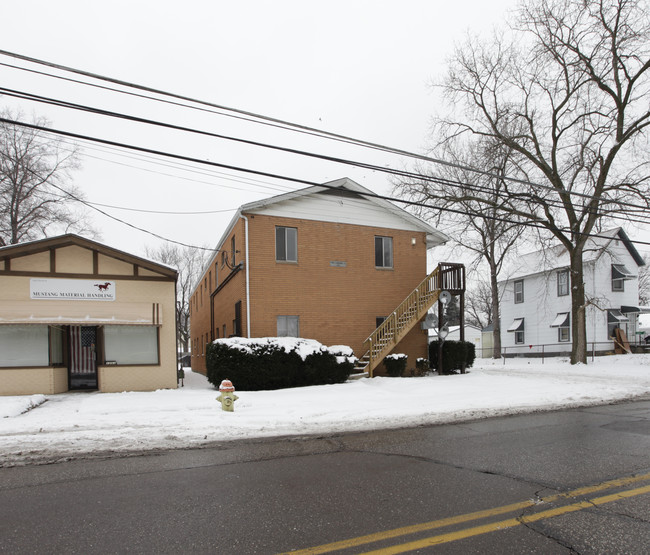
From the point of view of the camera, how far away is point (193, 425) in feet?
27.0

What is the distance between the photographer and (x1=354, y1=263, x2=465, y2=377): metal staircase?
16703mm

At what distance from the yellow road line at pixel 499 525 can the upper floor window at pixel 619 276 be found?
32.5m

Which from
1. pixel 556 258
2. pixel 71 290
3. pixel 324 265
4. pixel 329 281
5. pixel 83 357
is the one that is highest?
pixel 556 258

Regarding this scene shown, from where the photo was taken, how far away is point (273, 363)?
45.4 feet

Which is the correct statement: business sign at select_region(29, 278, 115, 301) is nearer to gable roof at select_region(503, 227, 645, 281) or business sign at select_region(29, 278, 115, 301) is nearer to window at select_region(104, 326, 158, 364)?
window at select_region(104, 326, 158, 364)

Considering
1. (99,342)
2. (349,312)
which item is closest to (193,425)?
(99,342)

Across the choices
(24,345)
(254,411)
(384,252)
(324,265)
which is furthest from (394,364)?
(24,345)

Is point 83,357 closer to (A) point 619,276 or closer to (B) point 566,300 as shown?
(B) point 566,300

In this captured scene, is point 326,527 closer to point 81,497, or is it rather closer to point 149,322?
point 81,497

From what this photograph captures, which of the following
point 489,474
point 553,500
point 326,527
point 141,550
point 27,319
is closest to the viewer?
point 141,550

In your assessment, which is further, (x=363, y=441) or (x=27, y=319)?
(x=27, y=319)

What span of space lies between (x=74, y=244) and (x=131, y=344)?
132 inches

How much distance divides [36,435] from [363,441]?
5317mm

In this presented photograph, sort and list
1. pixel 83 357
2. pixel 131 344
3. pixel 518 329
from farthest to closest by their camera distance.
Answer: pixel 518 329, pixel 83 357, pixel 131 344
